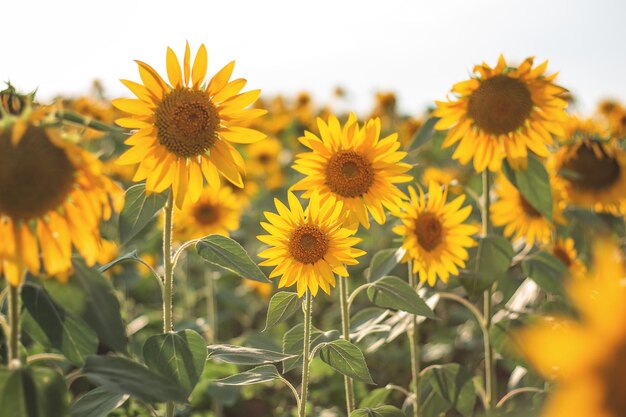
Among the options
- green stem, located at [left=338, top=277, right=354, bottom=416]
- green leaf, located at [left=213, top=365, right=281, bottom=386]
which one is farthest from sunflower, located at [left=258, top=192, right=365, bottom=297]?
green leaf, located at [left=213, top=365, right=281, bottom=386]

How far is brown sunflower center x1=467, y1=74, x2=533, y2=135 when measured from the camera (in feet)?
7.66

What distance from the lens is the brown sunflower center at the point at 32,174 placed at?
4.04 ft

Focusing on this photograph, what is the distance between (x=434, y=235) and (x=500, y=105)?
52 cm

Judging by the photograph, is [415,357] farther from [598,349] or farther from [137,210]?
[598,349]

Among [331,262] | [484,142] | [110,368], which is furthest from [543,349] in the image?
[484,142]

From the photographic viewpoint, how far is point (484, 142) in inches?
96.1


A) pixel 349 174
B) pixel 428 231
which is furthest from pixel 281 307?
pixel 428 231

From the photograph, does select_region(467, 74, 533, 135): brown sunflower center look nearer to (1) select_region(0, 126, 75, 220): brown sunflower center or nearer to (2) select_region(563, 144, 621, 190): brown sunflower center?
(2) select_region(563, 144, 621, 190): brown sunflower center

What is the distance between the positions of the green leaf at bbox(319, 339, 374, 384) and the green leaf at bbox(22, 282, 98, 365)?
0.63 meters

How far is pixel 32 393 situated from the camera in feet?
4.07

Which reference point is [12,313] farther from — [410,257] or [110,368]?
[410,257]

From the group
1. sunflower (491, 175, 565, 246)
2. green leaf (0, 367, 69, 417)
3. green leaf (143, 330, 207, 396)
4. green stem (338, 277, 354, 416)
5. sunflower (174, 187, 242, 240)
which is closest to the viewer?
green leaf (0, 367, 69, 417)

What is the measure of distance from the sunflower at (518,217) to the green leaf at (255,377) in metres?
1.50

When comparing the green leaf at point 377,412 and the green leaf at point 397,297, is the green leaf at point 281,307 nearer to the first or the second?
the green leaf at point 397,297
